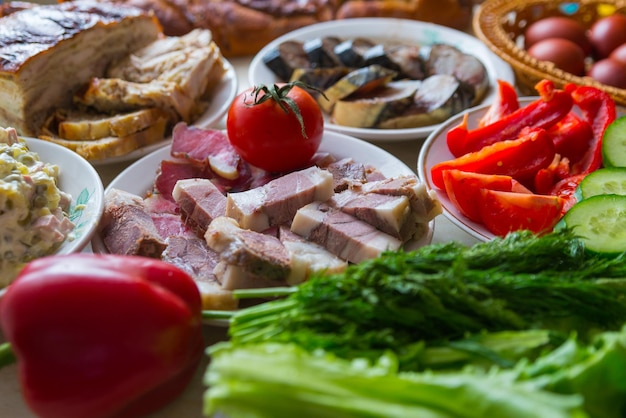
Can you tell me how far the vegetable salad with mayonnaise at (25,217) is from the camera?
4.87ft

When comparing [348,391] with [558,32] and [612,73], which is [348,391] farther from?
[558,32]

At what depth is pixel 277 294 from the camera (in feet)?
4.43

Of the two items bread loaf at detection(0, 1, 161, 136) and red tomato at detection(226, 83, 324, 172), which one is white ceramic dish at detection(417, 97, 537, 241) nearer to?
red tomato at detection(226, 83, 324, 172)

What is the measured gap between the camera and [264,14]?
319 centimetres

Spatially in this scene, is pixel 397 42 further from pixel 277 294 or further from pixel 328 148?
pixel 277 294

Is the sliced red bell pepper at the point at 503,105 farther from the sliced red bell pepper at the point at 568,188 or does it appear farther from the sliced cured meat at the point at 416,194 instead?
the sliced cured meat at the point at 416,194

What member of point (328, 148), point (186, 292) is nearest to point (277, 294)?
point (186, 292)

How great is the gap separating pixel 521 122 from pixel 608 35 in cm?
116

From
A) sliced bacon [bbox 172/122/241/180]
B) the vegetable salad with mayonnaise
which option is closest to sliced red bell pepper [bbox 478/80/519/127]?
sliced bacon [bbox 172/122/241/180]

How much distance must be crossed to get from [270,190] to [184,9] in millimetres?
1761

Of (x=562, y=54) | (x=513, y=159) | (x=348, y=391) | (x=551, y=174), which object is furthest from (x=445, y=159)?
(x=348, y=391)

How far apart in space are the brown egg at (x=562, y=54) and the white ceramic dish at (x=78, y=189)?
205 centimetres

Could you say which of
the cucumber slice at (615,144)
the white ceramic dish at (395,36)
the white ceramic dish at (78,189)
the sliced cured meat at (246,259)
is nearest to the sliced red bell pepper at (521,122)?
the cucumber slice at (615,144)

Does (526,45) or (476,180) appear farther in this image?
(526,45)
